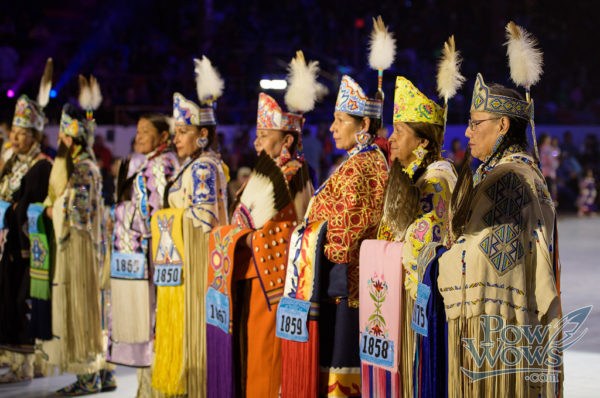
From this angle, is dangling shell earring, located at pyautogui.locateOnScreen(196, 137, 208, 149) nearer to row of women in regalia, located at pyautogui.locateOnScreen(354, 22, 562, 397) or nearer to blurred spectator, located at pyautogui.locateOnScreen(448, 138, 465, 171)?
row of women in regalia, located at pyautogui.locateOnScreen(354, 22, 562, 397)

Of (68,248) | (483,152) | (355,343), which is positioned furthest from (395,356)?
(68,248)

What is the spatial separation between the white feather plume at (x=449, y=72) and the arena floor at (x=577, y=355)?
81.2 inches

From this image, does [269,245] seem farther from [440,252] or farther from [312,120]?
[312,120]

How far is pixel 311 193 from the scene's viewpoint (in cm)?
409

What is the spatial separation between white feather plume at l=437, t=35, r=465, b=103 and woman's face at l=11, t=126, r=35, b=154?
360 centimetres

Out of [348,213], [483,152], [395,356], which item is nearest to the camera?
[483,152]

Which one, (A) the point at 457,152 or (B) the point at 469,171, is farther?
(A) the point at 457,152

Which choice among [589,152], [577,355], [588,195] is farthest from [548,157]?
[577,355]

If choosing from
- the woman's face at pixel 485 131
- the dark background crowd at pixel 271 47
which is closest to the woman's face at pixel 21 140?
the woman's face at pixel 485 131

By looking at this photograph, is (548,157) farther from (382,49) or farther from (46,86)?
(382,49)

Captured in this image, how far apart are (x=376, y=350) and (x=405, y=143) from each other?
89 centimetres

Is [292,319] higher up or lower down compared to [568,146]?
lower down

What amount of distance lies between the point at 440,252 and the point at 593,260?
6406mm

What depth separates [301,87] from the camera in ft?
13.5
